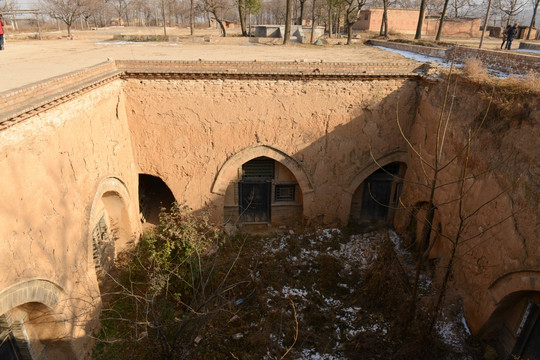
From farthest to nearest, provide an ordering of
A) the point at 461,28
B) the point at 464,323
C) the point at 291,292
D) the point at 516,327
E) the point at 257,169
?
the point at 461,28 < the point at 257,169 < the point at 291,292 < the point at 464,323 < the point at 516,327

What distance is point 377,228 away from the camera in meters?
10.5

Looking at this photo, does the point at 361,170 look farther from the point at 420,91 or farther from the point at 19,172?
the point at 19,172

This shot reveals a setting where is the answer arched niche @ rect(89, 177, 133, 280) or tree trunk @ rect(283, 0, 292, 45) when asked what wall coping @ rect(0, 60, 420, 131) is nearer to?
arched niche @ rect(89, 177, 133, 280)

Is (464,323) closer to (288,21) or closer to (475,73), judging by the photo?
(475,73)

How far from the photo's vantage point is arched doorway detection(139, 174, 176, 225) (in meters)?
10.4

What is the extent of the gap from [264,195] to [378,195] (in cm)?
338

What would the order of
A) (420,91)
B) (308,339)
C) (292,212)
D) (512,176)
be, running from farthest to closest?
(292,212) < (420,91) < (308,339) < (512,176)

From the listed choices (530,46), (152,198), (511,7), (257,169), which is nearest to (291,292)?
(257,169)

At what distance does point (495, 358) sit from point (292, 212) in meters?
5.82

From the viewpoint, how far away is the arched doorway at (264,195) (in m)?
9.88

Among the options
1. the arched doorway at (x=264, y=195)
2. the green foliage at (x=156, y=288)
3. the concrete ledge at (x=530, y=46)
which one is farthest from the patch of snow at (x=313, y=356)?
the concrete ledge at (x=530, y=46)

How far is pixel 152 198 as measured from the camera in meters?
10.9

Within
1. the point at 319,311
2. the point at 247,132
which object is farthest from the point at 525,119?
the point at 247,132

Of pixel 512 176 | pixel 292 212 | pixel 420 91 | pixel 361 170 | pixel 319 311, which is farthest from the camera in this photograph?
pixel 292 212
